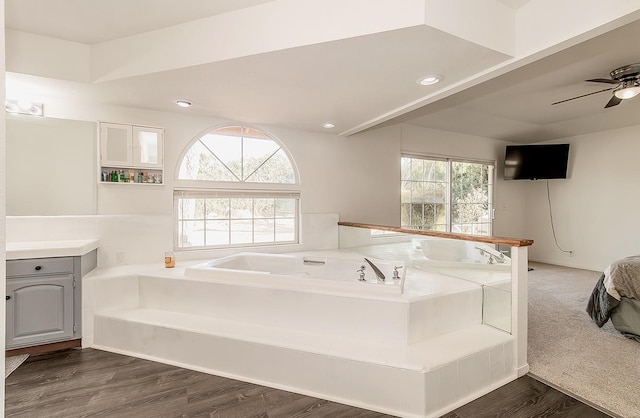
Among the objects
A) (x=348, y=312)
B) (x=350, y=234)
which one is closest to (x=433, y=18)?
(x=348, y=312)

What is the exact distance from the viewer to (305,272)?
3.34 m

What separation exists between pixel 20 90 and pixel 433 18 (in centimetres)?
350

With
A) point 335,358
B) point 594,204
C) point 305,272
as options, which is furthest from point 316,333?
point 594,204

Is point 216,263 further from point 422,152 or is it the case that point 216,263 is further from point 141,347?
point 422,152

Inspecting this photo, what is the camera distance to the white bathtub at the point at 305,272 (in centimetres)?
225

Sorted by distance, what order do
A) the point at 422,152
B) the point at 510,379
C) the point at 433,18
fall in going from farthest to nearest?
the point at 422,152 → the point at 510,379 → the point at 433,18

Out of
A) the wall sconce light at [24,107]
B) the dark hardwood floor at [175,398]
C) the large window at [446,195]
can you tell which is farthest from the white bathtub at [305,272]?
the wall sconce light at [24,107]

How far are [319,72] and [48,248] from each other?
99.9 inches

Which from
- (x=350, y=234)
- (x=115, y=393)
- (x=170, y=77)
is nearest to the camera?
(x=115, y=393)

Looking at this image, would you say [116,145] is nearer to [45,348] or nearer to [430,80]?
[45,348]

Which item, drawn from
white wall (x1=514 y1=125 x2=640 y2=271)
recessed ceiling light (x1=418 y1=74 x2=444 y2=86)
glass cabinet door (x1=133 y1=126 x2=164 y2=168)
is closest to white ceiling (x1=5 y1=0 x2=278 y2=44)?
glass cabinet door (x1=133 y1=126 x2=164 y2=168)

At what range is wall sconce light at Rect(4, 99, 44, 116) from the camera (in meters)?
2.75

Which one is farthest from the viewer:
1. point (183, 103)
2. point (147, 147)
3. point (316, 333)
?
point (147, 147)

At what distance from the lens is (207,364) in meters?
2.23
